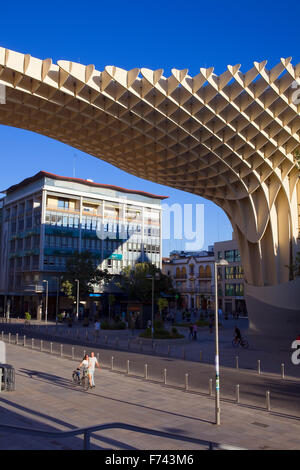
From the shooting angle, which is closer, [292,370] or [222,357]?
[292,370]

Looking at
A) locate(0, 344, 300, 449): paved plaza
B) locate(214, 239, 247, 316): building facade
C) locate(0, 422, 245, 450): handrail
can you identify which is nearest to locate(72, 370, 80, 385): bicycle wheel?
locate(0, 344, 300, 449): paved plaza

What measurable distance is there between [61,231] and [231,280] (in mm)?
44453

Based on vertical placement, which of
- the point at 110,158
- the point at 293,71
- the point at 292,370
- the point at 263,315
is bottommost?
the point at 292,370

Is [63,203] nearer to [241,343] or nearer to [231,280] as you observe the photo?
[231,280]

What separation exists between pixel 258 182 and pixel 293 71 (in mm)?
11835

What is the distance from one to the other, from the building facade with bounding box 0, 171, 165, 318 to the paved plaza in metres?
64.4

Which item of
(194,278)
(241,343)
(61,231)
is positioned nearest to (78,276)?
(61,231)

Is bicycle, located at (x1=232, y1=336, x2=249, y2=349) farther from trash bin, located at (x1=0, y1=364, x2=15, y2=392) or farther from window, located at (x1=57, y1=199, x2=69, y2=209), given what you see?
window, located at (x1=57, y1=199, x2=69, y2=209)

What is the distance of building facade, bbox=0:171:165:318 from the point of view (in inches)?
3383

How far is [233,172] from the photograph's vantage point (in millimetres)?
40438

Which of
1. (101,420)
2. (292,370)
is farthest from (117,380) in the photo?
(292,370)

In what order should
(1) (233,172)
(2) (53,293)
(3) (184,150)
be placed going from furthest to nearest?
1. (2) (53,293)
2. (1) (233,172)
3. (3) (184,150)

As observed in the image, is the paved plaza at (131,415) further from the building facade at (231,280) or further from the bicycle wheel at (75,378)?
the building facade at (231,280)

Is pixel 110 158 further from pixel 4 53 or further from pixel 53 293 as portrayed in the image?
pixel 53 293
